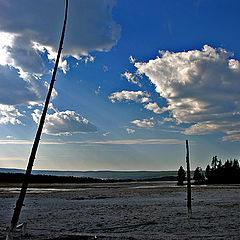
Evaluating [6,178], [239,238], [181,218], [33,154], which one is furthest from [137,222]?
[6,178]

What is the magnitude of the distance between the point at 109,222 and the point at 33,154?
8.22 metres

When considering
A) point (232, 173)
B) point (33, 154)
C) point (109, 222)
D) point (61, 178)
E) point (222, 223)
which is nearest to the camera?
point (33, 154)

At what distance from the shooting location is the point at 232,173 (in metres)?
99.8

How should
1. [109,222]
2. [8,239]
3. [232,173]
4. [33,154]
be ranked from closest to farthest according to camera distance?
[8,239] < [33,154] < [109,222] < [232,173]

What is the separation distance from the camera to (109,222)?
17.9 m

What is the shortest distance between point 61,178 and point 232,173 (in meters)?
71.2

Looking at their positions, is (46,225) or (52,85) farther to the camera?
(46,225)

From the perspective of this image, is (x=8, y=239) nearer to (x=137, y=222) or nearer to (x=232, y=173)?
(x=137, y=222)

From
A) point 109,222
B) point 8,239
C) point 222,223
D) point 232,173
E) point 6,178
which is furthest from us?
point 6,178

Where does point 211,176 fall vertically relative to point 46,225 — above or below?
above

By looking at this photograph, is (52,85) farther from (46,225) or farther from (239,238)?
(239,238)

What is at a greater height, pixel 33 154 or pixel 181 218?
pixel 33 154

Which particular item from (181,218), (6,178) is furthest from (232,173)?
(181,218)

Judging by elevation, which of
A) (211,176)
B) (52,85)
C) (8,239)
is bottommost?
(8,239)
